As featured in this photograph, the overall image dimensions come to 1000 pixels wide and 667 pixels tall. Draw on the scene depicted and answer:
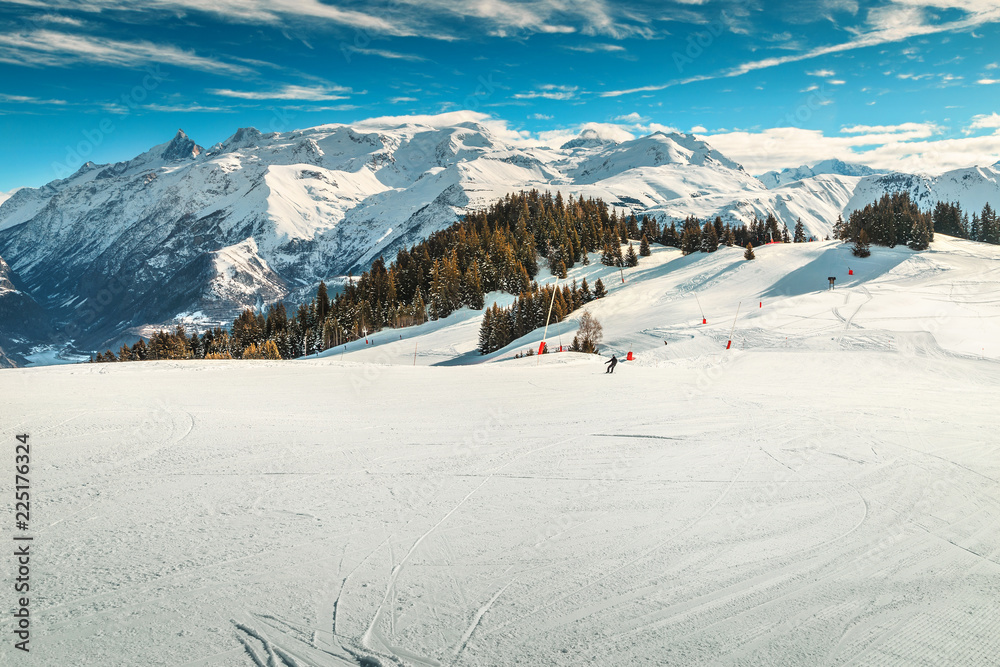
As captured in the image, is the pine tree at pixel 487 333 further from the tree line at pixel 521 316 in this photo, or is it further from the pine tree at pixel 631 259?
the pine tree at pixel 631 259

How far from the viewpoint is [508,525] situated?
6.80 meters

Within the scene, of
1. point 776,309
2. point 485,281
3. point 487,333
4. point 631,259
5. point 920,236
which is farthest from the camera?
point 631,259

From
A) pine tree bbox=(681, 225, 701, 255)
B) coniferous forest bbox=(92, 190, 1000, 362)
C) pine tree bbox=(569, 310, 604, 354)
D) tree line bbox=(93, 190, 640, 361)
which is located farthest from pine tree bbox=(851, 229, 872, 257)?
pine tree bbox=(569, 310, 604, 354)

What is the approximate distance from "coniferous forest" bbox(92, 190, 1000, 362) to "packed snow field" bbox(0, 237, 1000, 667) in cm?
4122

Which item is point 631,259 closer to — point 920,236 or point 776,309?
point 920,236

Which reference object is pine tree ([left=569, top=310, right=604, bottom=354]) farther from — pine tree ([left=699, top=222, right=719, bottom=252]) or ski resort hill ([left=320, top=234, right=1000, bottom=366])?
pine tree ([left=699, top=222, right=719, bottom=252])

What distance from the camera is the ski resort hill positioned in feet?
97.5

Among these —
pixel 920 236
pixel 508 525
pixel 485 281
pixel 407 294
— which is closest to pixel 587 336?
pixel 508 525

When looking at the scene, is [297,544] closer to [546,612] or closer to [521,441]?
[546,612]

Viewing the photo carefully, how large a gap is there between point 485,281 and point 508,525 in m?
72.7

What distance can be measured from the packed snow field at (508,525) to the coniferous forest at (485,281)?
135 feet

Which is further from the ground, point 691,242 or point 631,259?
point 691,242

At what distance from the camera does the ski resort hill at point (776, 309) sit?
2972cm

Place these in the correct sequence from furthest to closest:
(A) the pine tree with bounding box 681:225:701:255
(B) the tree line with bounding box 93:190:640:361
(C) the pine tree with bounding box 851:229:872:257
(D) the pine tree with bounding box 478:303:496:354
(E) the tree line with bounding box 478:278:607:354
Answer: (A) the pine tree with bounding box 681:225:701:255, (B) the tree line with bounding box 93:190:640:361, (C) the pine tree with bounding box 851:229:872:257, (E) the tree line with bounding box 478:278:607:354, (D) the pine tree with bounding box 478:303:496:354
